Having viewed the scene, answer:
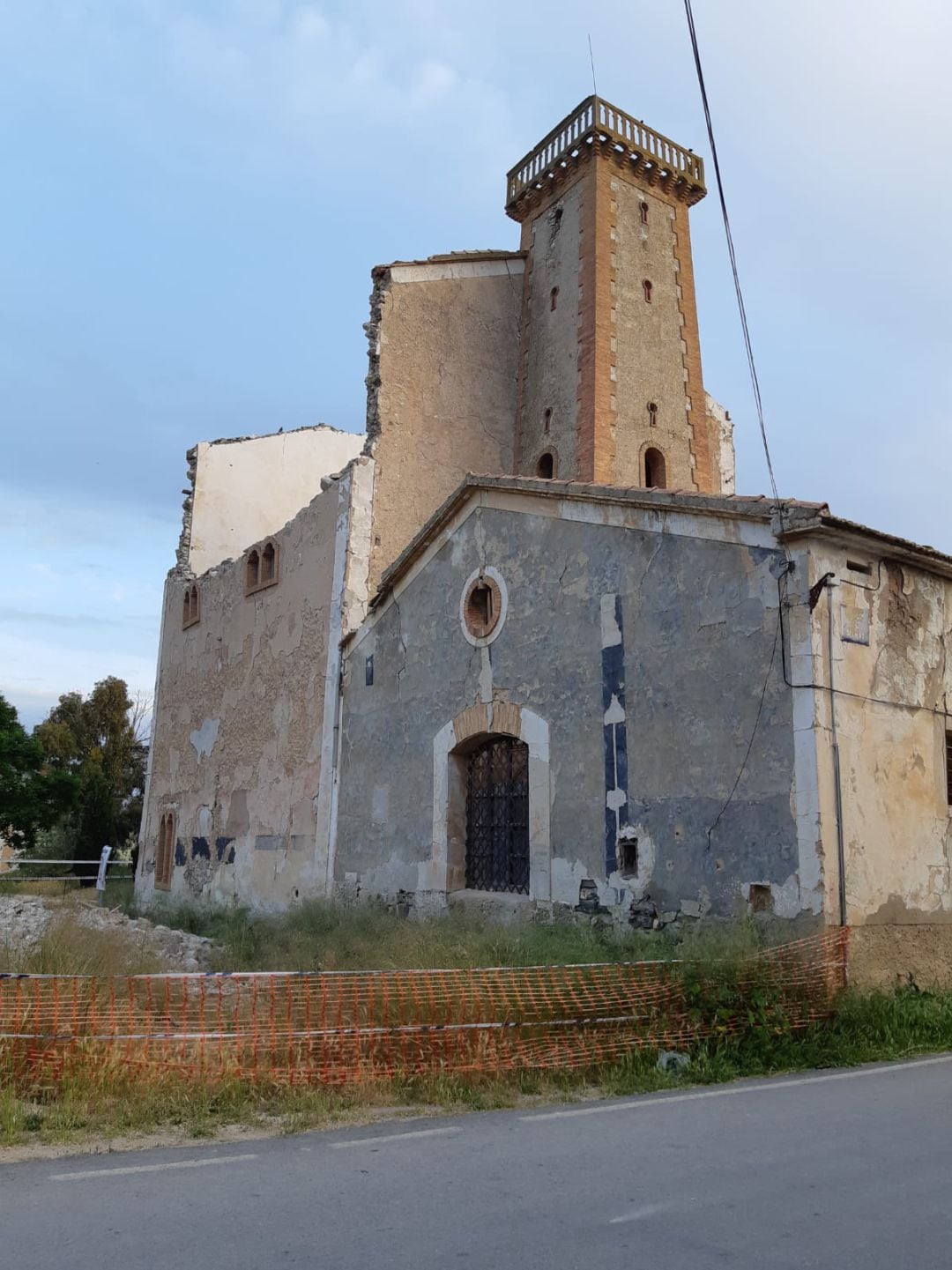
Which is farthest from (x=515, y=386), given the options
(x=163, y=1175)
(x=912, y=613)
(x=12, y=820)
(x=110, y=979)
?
(x=12, y=820)

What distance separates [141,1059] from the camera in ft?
20.5

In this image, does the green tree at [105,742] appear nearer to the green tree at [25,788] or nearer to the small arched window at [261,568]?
the green tree at [25,788]

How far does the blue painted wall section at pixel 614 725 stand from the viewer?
10.4 m

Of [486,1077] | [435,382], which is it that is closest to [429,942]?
[486,1077]

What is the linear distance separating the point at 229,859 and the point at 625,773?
10.1 meters

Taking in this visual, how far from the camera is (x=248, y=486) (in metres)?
23.2

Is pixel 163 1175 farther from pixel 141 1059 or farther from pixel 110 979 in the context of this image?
pixel 110 979

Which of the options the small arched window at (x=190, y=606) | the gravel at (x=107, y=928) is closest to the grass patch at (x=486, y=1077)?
the gravel at (x=107, y=928)

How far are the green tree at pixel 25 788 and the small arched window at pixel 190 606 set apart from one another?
12.7 meters

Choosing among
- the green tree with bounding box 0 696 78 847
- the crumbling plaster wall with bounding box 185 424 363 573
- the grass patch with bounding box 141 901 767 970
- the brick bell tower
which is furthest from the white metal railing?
the green tree with bounding box 0 696 78 847

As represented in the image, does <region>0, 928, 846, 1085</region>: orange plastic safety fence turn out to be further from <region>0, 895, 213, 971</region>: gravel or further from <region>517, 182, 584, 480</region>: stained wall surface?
<region>517, 182, 584, 480</region>: stained wall surface

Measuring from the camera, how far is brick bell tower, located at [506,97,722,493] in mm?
17625

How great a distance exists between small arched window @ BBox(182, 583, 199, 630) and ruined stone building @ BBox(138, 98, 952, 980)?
7 centimetres

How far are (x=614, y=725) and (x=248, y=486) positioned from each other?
1476 cm
